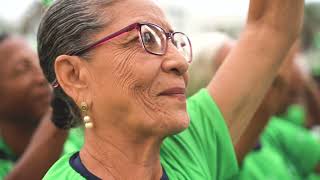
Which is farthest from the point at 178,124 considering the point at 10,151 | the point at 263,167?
the point at 263,167

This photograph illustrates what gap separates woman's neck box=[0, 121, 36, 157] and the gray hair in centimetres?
141

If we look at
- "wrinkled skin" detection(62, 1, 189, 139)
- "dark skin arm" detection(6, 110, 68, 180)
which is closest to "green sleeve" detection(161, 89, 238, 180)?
"wrinkled skin" detection(62, 1, 189, 139)

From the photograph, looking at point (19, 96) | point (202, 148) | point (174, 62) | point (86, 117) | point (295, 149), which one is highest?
point (174, 62)

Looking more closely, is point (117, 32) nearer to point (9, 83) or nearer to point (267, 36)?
point (267, 36)

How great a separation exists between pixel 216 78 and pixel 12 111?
1.62m

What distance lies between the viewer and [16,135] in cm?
363

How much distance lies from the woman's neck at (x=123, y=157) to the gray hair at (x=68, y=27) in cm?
28

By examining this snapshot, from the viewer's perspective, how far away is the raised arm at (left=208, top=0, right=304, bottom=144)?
233 cm

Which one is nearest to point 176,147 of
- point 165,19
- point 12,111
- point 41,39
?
point 165,19

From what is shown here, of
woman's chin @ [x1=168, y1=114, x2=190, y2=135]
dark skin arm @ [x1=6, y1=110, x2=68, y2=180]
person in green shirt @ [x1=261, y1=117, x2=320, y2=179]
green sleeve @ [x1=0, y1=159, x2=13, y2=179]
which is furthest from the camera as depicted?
person in green shirt @ [x1=261, y1=117, x2=320, y2=179]

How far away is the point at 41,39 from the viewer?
2223 mm

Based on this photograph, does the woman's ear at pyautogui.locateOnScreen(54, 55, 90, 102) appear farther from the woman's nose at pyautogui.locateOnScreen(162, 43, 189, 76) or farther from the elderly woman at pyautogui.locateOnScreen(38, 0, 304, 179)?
the woman's nose at pyautogui.locateOnScreen(162, 43, 189, 76)

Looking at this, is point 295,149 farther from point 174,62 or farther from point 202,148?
point 174,62

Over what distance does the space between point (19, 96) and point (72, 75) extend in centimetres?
157
